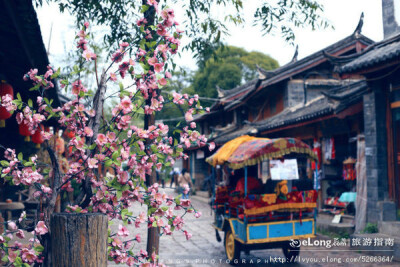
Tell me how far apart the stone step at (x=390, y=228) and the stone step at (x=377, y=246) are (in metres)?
0.15

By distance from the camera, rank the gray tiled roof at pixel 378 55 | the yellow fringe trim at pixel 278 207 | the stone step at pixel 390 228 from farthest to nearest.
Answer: the stone step at pixel 390 228, the gray tiled roof at pixel 378 55, the yellow fringe trim at pixel 278 207

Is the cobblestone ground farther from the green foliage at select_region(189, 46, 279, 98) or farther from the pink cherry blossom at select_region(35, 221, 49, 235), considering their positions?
the green foliage at select_region(189, 46, 279, 98)

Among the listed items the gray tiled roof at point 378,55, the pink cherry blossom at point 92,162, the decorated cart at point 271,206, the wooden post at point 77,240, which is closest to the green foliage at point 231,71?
the gray tiled roof at point 378,55

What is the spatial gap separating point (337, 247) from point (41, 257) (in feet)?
26.8

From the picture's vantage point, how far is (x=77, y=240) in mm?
2680

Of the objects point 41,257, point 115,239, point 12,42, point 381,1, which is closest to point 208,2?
point 12,42

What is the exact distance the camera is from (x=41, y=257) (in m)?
3.07

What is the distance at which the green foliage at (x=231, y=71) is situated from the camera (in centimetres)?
3291

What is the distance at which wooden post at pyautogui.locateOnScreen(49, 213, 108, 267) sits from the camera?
268cm

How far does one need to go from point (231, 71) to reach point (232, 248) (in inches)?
1011

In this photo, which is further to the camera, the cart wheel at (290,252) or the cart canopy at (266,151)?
the cart wheel at (290,252)

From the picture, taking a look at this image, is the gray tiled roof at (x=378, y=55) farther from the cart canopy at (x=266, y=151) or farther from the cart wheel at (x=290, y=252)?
the cart wheel at (x=290, y=252)

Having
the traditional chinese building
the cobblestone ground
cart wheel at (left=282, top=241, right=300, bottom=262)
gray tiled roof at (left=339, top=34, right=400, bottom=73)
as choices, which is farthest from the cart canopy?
the traditional chinese building

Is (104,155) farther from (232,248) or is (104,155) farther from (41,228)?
(232,248)
